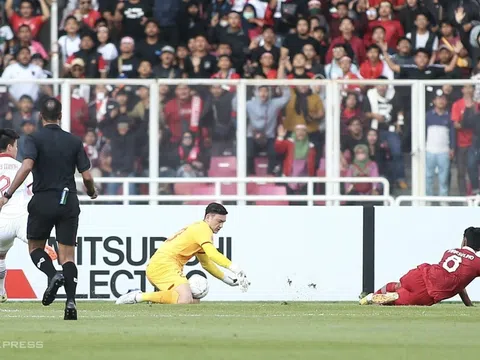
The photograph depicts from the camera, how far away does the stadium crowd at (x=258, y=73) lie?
21.0m

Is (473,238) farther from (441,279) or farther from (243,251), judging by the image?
(243,251)

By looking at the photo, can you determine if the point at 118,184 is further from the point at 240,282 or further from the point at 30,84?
the point at 240,282

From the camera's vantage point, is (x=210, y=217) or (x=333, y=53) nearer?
(x=210, y=217)

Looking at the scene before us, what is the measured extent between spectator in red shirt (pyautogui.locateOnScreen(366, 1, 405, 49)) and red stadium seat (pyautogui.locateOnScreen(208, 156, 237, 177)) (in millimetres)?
4632

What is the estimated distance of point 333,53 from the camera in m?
23.6

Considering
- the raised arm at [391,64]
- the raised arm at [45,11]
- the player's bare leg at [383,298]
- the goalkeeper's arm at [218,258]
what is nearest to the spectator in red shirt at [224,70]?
the raised arm at [391,64]

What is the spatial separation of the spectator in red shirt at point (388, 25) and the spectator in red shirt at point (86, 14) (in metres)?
4.70

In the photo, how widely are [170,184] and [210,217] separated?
4148mm

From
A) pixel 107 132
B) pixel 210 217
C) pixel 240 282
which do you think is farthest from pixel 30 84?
pixel 240 282

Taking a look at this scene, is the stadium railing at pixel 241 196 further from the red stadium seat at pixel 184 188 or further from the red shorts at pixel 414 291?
the red shorts at pixel 414 291

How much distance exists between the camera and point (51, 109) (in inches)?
522

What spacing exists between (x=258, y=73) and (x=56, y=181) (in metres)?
10.4

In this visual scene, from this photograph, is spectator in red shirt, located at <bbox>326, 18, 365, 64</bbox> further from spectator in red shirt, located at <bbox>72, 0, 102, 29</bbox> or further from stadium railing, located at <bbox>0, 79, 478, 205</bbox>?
spectator in red shirt, located at <bbox>72, 0, 102, 29</bbox>

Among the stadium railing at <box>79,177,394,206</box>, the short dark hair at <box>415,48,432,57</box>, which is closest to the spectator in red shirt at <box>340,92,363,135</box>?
the stadium railing at <box>79,177,394,206</box>
